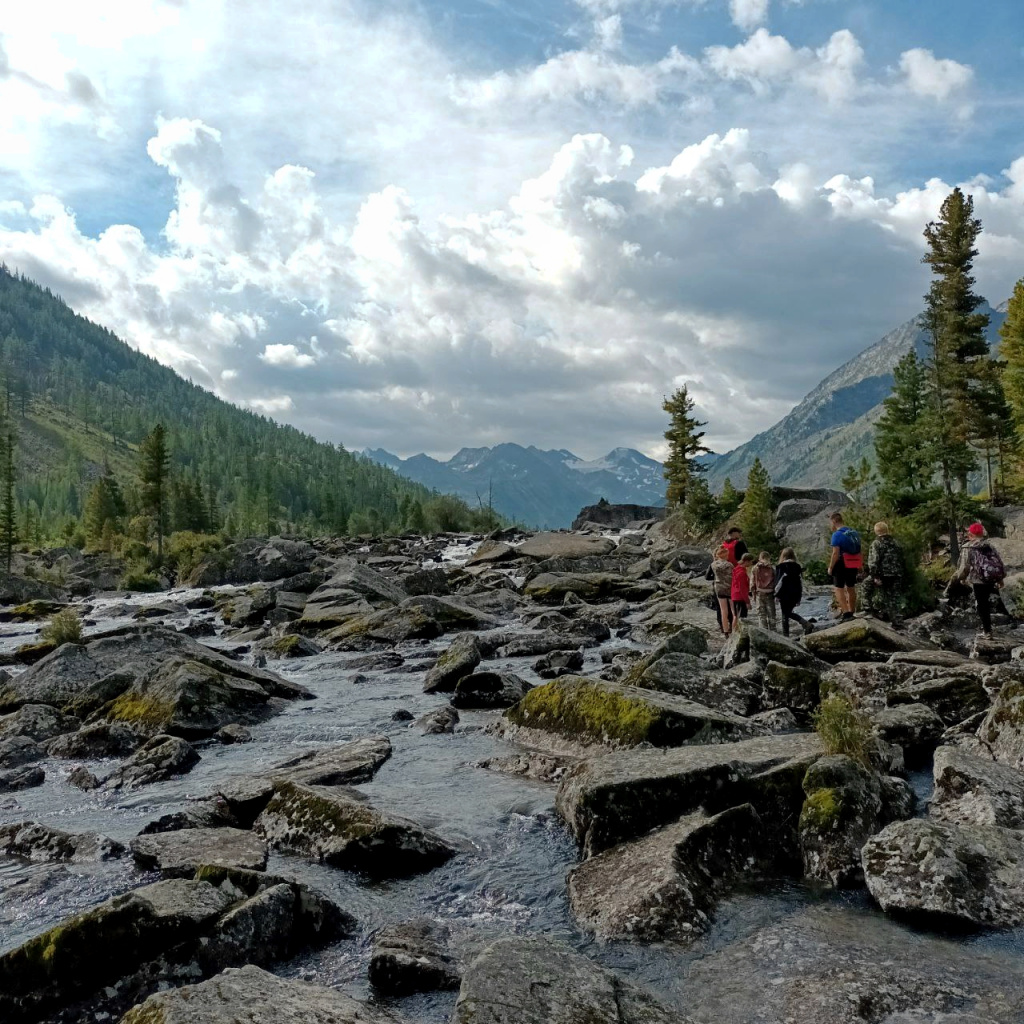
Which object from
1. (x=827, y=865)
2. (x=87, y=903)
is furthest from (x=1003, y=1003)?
(x=87, y=903)

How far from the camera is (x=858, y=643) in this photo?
19.5m

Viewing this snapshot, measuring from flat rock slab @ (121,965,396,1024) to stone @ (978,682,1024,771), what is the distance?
346 inches

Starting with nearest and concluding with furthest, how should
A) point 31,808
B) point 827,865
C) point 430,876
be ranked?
point 827,865
point 430,876
point 31,808

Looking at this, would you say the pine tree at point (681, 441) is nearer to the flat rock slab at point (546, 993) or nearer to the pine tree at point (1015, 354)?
the pine tree at point (1015, 354)

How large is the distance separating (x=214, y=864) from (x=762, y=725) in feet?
29.9

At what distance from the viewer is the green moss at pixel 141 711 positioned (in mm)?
16219

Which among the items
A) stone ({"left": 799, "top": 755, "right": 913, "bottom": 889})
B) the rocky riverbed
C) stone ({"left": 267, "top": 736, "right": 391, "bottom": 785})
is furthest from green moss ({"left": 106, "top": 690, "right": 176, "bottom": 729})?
stone ({"left": 799, "top": 755, "right": 913, "bottom": 889})

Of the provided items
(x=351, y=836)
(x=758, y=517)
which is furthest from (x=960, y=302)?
(x=351, y=836)

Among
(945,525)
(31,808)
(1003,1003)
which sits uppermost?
(945,525)

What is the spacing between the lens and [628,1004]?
555cm

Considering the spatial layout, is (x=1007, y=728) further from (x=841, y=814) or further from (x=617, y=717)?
(x=617, y=717)

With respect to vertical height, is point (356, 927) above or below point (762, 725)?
below

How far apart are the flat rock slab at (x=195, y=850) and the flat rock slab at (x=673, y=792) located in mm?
3747

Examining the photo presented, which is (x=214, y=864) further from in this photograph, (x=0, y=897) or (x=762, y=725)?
(x=762, y=725)
